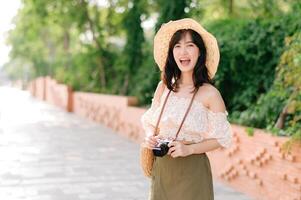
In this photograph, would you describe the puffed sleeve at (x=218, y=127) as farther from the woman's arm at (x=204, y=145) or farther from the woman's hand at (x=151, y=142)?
the woman's hand at (x=151, y=142)

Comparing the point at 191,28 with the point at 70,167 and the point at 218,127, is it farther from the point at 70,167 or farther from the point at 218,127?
the point at 70,167

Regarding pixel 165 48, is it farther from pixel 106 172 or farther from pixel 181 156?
pixel 106 172

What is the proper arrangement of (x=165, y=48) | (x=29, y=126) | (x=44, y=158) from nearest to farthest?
(x=165, y=48)
(x=44, y=158)
(x=29, y=126)

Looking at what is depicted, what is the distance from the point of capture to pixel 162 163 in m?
2.77

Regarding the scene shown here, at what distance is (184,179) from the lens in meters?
2.71

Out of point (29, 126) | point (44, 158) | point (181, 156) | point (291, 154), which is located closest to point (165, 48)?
point (181, 156)

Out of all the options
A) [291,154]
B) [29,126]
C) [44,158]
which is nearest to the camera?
[291,154]

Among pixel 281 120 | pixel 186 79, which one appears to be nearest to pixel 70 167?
pixel 281 120

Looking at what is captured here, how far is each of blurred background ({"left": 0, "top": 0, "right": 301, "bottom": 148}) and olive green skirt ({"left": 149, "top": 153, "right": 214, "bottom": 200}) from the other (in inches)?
114

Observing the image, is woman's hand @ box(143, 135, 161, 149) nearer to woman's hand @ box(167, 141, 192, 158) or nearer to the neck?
woman's hand @ box(167, 141, 192, 158)

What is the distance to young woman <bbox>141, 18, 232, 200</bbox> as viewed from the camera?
2707 millimetres

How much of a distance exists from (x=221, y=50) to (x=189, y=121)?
691 cm

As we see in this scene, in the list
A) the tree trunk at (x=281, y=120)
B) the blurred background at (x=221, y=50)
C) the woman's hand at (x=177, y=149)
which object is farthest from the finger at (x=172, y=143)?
the tree trunk at (x=281, y=120)

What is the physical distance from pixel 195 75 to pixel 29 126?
12.6 metres
